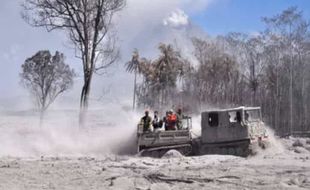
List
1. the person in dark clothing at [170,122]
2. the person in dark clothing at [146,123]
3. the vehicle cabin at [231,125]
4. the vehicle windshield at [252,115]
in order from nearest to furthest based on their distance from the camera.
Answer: the vehicle cabin at [231,125] → the vehicle windshield at [252,115] → the person in dark clothing at [146,123] → the person in dark clothing at [170,122]

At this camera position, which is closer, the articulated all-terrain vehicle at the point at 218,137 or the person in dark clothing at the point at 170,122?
the articulated all-terrain vehicle at the point at 218,137

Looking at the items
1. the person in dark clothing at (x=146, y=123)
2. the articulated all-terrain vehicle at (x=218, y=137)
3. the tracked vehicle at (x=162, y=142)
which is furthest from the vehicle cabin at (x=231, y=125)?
the person in dark clothing at (x=146, y=123)

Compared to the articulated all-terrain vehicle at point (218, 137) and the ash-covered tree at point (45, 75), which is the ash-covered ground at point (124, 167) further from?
the ash-covered tree at point (45, 75)

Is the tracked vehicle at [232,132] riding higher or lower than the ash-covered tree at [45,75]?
lower

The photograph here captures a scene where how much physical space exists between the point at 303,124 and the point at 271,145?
3130cm

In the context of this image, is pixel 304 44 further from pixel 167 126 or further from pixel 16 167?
pixel 16 167

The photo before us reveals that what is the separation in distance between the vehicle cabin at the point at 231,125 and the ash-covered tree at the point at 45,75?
3358 centimetres

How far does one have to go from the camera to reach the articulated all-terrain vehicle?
A: 23891mm

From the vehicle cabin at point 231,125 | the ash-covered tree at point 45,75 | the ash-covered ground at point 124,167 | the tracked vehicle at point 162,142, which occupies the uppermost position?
the ash-covered tree at point 45,75

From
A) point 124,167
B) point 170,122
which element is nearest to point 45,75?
point 170,122

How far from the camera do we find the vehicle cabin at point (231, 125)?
23906 mm

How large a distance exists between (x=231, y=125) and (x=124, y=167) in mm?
6299

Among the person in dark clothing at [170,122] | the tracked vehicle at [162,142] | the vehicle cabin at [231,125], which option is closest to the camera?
the vehicle cabin at [231,125]

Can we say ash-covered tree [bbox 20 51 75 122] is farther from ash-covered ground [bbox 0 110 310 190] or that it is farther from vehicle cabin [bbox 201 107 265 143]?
vehicle cabin [bbox 201 107 265 143]
